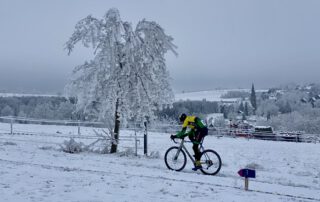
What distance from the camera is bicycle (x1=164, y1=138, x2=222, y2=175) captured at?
10875 millimetres

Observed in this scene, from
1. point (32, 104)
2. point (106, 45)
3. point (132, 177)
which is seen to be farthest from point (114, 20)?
point (32, 104)

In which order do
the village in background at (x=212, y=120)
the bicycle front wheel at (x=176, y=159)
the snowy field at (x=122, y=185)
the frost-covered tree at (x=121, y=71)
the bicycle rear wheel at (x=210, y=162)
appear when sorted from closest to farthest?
the snowy field at (x=122, y=185) < the bicycle rear wheel at (x=210, y=162) < the bicycle front wheel at (x=176, y=159) < the frost-covered tree at (x=121, y=71) < the village in background at (x=212, y=120)

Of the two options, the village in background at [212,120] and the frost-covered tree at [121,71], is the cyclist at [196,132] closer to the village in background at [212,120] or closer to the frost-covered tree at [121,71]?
the village in background at [212,120]

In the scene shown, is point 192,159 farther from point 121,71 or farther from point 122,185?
point 121,71

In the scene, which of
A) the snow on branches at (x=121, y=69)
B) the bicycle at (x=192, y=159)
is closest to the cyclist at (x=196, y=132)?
the bicycle at (x=192, y=159)

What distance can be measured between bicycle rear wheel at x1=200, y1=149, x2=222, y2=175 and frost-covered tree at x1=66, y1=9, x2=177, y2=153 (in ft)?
18.4

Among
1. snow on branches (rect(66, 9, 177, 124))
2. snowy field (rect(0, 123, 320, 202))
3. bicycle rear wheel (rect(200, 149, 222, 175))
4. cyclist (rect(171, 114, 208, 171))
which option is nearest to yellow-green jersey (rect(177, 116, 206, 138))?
cyclist (rect(171, 114, 208, 171))

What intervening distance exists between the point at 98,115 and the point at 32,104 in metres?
95.3

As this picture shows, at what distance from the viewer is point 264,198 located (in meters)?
7.67

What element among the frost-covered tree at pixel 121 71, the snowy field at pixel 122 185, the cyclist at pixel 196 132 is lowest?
the snowy field at pixel 122 185

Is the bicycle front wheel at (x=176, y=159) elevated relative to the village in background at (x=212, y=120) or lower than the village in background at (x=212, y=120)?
lower

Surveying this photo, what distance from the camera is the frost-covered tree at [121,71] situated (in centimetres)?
1584

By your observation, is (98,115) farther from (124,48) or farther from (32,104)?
(32,104)

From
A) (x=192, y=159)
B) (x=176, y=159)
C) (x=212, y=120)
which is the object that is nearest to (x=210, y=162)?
(x=192, y=159)
